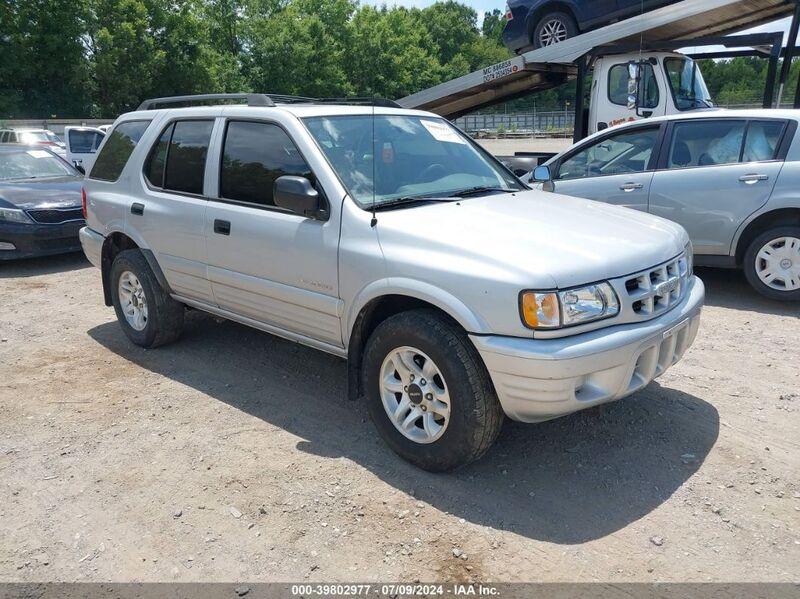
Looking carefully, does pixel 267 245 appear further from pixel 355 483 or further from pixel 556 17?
pixel 556 17

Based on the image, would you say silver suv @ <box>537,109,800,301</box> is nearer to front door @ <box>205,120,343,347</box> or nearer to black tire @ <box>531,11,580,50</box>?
front door @ <box>205,120,343,347</box>

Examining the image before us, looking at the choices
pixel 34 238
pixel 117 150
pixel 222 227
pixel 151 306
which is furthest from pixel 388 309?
pixel 34 238

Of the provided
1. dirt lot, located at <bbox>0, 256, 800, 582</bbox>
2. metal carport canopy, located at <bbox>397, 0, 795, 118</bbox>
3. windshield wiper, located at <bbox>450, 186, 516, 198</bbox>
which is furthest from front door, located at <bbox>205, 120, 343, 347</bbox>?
metal carport canopy, located at <bbox>397, 0, 795, 118</bbox>

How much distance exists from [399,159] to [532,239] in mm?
1161

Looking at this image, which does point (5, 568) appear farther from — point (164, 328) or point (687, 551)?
point (687, 551)

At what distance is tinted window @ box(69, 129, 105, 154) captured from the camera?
59.2 ft

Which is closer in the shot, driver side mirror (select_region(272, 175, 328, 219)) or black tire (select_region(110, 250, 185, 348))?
driver side mirror (select_region(272, 175, 328, 219))

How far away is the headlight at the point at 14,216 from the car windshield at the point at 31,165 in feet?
4.35

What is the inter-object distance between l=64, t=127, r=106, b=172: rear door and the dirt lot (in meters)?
14.7

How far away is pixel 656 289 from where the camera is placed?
3.26m

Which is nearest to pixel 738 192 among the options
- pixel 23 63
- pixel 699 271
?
pixel 699 271

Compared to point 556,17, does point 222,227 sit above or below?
below

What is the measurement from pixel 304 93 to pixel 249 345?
3731cm

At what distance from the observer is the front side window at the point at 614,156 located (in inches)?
270
